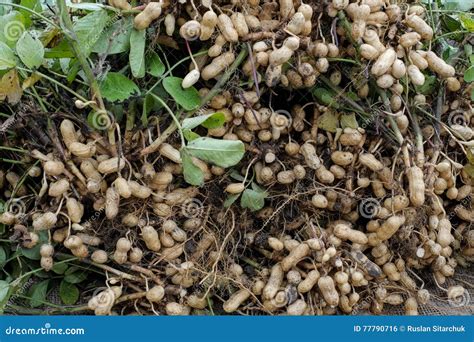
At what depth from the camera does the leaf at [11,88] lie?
1374mm

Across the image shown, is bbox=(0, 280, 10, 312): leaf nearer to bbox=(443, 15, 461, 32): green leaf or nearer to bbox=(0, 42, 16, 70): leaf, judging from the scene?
Answer: bbox=(0, 42, 16, 70): leaf

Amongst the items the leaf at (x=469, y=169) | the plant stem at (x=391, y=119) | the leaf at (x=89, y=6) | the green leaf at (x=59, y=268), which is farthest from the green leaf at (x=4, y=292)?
the leaf at (x=469, y=169)

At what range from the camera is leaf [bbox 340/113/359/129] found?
154 centimetres

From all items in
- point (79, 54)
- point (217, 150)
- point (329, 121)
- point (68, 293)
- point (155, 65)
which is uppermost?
point (79, 54)

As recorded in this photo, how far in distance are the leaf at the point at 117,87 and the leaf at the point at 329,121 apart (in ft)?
1.53

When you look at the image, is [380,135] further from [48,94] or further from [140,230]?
[48,94]

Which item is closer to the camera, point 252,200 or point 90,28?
point 90,28

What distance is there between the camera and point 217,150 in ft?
4.46

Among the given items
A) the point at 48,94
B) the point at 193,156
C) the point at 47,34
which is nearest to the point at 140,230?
the point at 193,156

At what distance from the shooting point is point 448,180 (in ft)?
5.19

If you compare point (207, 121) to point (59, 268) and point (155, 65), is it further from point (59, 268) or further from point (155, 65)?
point (59, 268)

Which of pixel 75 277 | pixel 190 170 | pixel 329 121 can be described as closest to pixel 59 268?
pixel 75 277

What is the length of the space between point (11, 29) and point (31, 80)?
0.43ft

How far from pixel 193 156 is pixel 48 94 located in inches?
15.3
